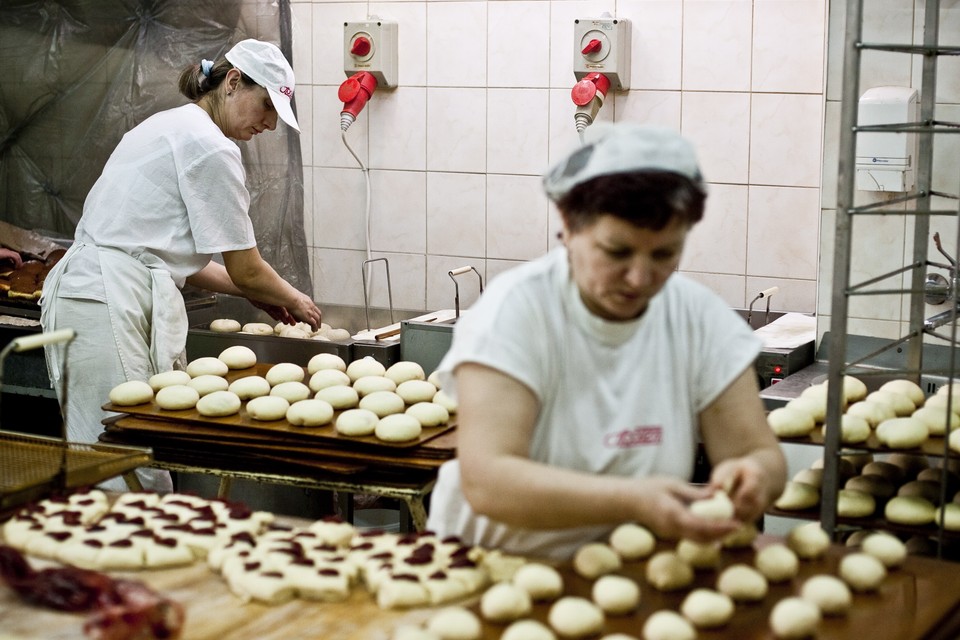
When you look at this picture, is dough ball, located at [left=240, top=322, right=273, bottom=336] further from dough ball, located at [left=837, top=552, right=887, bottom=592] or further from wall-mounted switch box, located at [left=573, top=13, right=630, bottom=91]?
dough ball, located at [left=837, top=552, right=887, bottom=592]

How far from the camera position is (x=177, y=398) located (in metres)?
2.80

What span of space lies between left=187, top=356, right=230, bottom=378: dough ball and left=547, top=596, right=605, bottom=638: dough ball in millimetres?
1757

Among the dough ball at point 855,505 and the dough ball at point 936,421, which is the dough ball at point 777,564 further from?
the dough ball at point 936,421

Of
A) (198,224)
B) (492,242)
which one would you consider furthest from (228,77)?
(492,242)

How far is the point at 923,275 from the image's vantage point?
2428mm

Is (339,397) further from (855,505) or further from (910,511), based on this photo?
(910,511)

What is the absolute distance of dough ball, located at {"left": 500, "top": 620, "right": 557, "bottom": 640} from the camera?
1.46 m

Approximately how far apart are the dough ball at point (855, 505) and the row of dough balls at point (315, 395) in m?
0.95

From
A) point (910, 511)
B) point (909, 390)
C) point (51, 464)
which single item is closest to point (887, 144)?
point (909, 390)

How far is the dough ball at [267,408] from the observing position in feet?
8.89

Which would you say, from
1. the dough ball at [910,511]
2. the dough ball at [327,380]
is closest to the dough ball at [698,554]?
the dough ball at [910,511]

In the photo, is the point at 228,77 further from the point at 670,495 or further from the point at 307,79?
the point at 670,495

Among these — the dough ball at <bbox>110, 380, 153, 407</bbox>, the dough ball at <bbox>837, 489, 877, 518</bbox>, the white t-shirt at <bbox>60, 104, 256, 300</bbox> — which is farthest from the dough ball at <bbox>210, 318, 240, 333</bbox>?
the dough ball at <bbox>837, 489, 877, 518</bbox>

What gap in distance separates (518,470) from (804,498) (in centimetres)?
89
